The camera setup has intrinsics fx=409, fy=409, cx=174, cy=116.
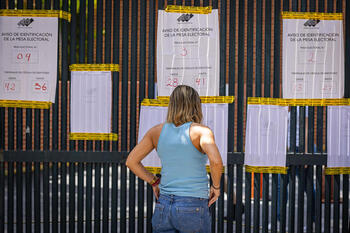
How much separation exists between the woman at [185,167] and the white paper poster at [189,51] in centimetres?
102

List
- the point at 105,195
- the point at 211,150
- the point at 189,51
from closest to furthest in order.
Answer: the point at 211,150 < the point at 189,51 < the point at 105,195

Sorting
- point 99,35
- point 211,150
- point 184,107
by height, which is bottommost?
point 211,150

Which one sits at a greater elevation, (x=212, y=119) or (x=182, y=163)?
(x=212, y=119)

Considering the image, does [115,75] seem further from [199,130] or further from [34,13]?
[199,130]

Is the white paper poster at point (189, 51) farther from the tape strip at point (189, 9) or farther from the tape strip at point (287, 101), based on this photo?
the tape strip at point (287, 101)

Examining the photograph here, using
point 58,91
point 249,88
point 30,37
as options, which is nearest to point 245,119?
point 249,88

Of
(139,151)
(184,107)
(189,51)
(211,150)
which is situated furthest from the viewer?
(189,51)

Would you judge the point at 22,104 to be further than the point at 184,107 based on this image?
Yes

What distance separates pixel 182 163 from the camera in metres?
2.72

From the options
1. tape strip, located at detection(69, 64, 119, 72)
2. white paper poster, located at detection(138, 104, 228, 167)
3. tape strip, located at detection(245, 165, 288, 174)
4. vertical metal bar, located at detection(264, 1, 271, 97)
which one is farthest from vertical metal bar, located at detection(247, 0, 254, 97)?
tape strip, located at detection(69, 64, 119, 72)

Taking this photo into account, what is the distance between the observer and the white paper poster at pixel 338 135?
3.86m

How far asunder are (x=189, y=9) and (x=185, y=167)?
1.76 m

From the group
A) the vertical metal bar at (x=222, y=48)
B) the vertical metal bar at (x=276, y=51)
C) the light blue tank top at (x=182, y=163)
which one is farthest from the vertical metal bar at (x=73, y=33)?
the vertical metal bar at (x=276, y=51)

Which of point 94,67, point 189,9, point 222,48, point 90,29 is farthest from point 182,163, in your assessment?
point 90,29
